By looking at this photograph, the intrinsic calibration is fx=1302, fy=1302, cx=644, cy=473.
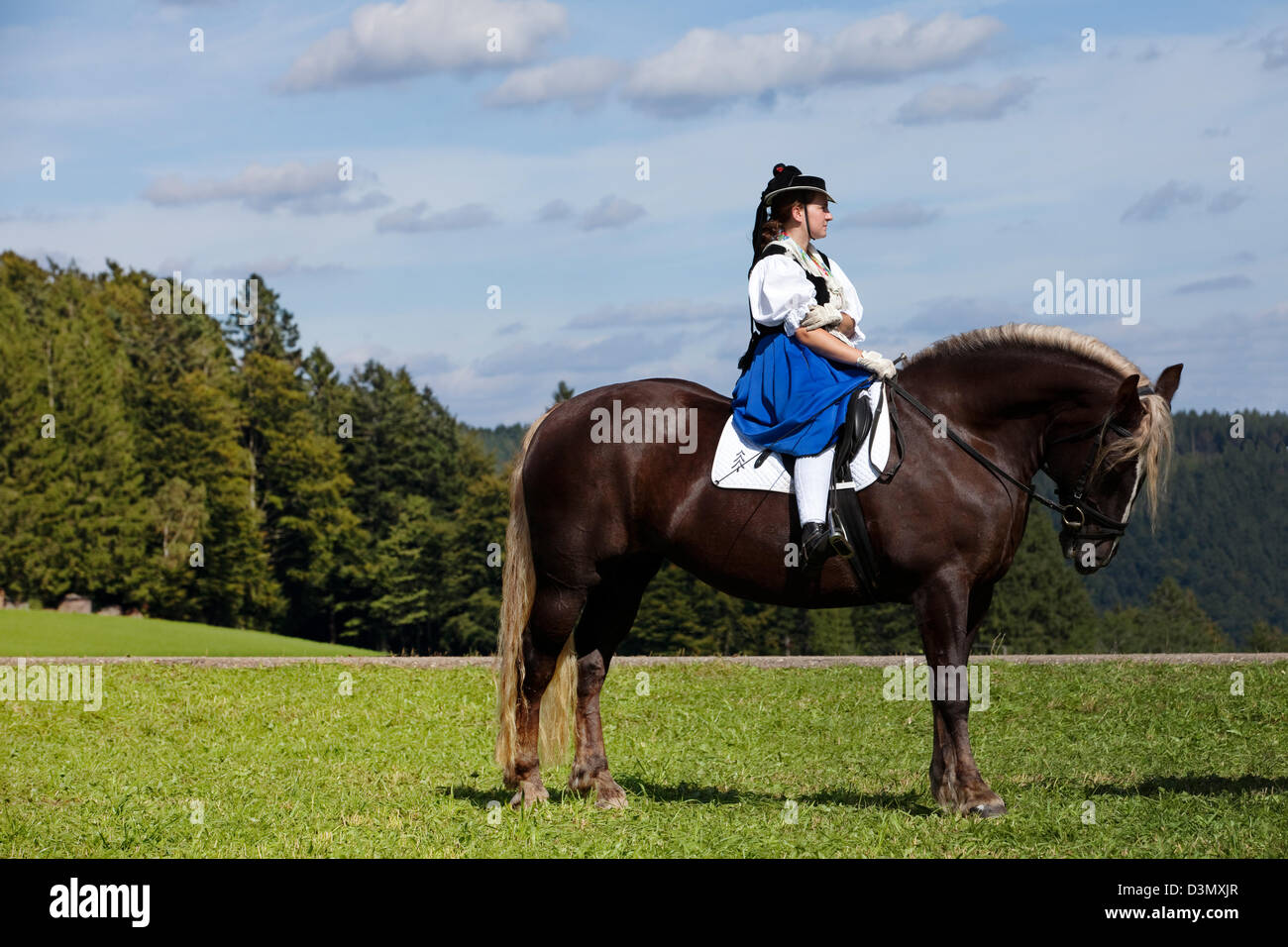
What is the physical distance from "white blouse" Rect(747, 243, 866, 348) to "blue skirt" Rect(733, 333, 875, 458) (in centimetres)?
13

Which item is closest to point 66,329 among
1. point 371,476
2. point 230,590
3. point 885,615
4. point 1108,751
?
point 230,590

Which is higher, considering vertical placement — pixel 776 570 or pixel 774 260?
pixel 774 260

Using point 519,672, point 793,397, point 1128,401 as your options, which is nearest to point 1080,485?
point 1128,401

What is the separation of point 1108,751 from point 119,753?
27.0 feet

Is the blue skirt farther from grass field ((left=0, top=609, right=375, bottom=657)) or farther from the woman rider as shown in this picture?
grass field ((left=0, top=609, right=375, bottom=657))

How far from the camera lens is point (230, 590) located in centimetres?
6144

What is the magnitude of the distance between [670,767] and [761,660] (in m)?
5.88

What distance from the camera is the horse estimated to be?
748 centimetres

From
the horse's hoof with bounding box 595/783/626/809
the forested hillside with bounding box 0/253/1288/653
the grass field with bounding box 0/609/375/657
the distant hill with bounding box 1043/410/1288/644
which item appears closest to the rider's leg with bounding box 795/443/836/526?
the horse's hoof with bounding box 595/783/626/809

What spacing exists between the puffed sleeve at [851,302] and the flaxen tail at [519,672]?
225cm

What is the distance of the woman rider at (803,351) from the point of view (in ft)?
24.9

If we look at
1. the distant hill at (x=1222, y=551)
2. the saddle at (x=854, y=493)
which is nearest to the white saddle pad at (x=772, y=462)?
the saddle at (x=854, y=493)
